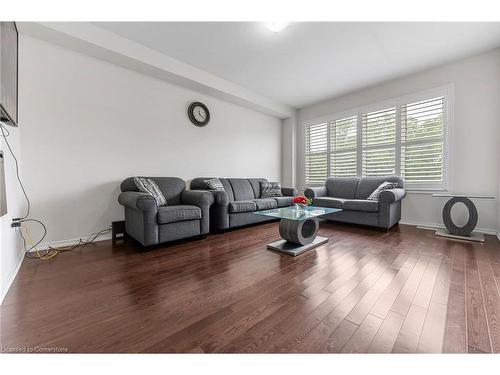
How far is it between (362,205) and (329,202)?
1.83 feet

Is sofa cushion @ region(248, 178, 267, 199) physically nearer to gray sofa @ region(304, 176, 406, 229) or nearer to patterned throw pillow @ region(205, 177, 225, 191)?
patterned throw pillow @ region(205, 177, 225, 191)

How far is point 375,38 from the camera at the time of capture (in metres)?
2.64

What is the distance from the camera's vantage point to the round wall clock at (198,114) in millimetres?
3703

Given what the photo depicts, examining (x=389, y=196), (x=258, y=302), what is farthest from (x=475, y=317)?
(x=389, y=196)

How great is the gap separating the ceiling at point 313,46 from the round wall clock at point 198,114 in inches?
24.5

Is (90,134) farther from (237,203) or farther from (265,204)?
(265,204)

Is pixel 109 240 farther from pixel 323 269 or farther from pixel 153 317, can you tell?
pixel 323 269

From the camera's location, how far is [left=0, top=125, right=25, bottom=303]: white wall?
1504 millimetres

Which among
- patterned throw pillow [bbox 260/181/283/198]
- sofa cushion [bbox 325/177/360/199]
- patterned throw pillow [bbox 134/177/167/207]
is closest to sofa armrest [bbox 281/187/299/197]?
patterned throw pillow [bbox 260/181/283/198]

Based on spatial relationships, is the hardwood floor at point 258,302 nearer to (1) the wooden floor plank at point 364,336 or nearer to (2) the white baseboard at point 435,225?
(1) the wooden floor plank at point 364,336

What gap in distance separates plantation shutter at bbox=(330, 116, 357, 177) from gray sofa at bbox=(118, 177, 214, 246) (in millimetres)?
3147

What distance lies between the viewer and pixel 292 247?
94.4 inches
